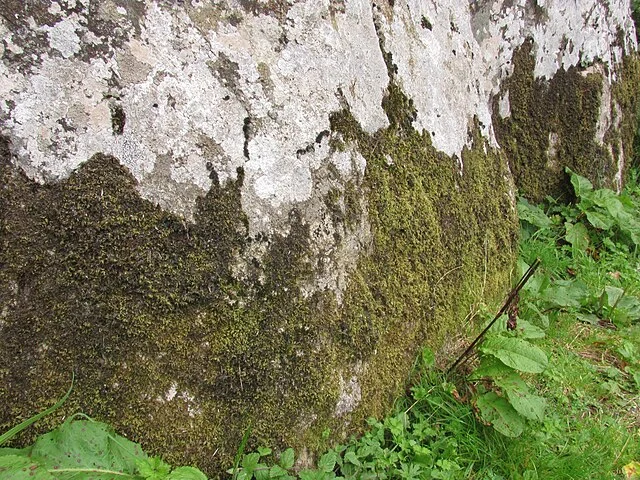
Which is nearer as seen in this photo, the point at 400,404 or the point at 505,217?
the point at 400,404

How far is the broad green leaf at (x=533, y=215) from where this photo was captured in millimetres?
3729

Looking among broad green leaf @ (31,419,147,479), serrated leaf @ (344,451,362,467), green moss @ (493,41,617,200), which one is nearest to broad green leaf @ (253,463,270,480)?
serrated leaf @ (344,451,362,467)

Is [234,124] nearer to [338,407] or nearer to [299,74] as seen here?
[299,74]

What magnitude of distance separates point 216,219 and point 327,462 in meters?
1.00

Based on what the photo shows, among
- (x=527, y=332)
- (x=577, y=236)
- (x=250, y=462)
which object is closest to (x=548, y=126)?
(x=577, y=236)

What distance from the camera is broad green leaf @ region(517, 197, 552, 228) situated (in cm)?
373

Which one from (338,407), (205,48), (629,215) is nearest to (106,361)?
(338,407)

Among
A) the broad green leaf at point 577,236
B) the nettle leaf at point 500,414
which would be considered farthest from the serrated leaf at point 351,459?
the broad green leaf at point 577,236

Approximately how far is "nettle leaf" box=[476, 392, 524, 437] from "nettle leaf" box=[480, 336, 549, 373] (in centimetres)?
17

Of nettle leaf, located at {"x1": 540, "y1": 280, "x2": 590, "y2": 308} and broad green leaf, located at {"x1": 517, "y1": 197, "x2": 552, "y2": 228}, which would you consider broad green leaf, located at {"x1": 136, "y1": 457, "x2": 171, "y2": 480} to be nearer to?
nettle leaf, located at {"x1": 540, "y1": 280, "x2": 590, "y2": 308}

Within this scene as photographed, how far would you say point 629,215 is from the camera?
3795mm

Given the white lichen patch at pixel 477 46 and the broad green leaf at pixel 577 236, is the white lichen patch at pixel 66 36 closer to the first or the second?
the white lichen patch at pixel 477 46

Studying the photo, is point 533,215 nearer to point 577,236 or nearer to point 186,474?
point 577,236

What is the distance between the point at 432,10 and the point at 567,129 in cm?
191
